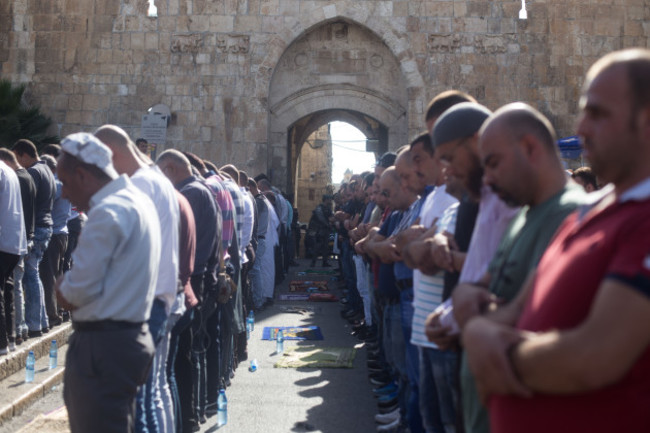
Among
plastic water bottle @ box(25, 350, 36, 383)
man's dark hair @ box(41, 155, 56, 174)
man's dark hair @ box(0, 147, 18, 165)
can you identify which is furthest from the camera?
man's dark hair @ box(41, 155, 56, 174)

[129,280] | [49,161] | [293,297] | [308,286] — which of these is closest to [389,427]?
[129,280]

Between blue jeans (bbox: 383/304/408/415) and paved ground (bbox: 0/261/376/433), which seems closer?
blue jeans (bbox: 383/304/408/415)

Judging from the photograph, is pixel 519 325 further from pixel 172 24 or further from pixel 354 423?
pixel 172 24

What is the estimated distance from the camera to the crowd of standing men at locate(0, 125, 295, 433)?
2957mm

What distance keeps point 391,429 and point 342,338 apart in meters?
3.78

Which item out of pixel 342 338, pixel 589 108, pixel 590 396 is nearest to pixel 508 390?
pixel 590 396

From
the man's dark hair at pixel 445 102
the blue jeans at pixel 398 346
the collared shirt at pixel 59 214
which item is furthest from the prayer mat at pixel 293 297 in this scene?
the man's dark hair at pixel 445 102

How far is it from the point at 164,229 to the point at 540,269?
2.46 m

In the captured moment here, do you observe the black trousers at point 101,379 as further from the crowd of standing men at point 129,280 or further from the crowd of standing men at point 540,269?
the crowd of standing men at point 540,269

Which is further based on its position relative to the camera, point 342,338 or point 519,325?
point 342,338

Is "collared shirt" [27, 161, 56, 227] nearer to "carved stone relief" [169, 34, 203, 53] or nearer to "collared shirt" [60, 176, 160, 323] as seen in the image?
"collared shirt" [60, 176, 160, 323]

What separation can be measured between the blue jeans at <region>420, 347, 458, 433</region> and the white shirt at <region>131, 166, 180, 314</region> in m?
1.37

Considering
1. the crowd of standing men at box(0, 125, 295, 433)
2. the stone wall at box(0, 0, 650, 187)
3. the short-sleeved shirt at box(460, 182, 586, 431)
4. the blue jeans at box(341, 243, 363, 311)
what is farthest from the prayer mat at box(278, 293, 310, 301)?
the short-sleeved shirt at box(460, 182, 586, 431)

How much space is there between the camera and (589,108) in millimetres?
1475
